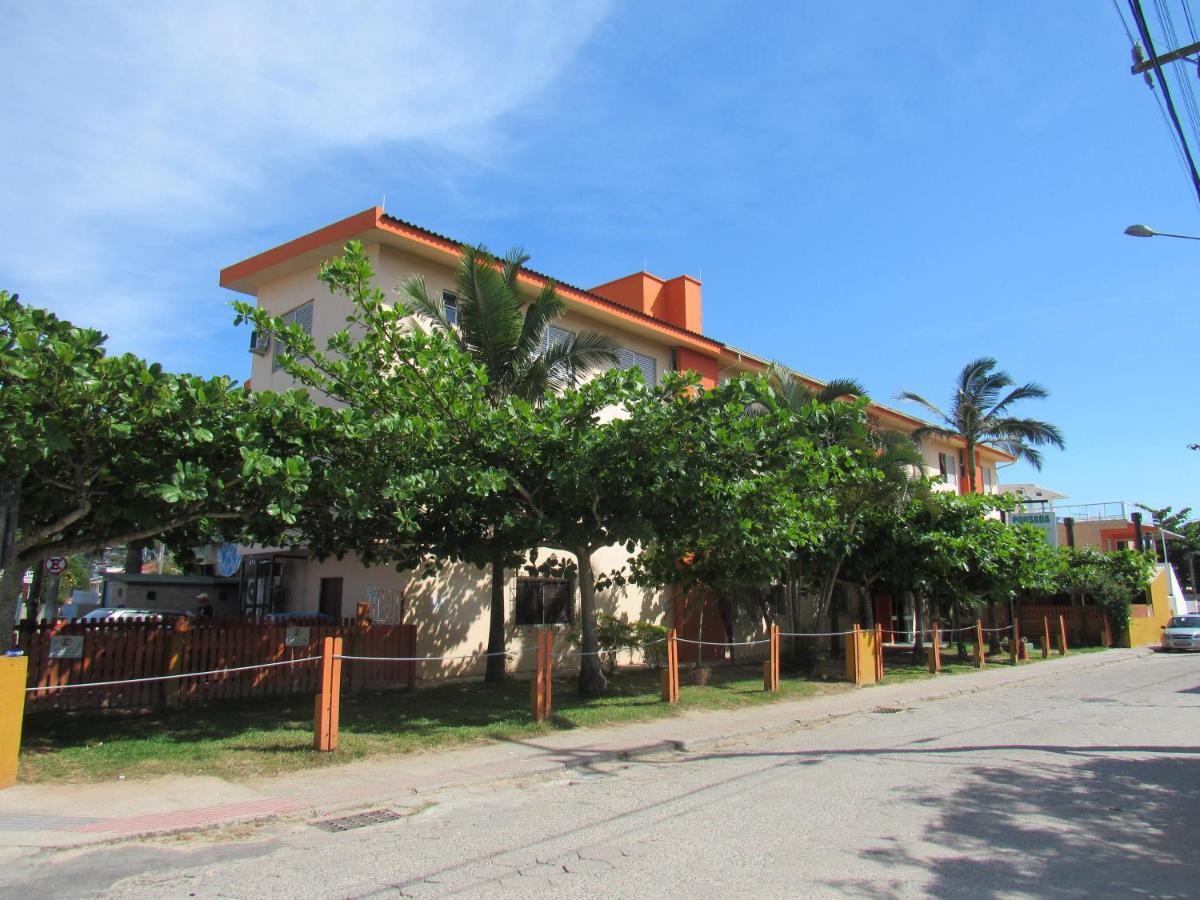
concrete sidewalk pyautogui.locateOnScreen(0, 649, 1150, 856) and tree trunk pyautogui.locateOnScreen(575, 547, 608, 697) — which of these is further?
tree trunk pyautogui.locateOnScreen(575, 547, 608, 697)

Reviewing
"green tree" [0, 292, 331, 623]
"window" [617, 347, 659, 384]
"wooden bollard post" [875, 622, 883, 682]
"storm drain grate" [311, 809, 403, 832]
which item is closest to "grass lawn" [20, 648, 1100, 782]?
"storm drain grate" [311, 809, 403, 832]

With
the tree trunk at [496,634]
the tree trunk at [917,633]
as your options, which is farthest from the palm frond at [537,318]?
the tree trunk at [917,633]

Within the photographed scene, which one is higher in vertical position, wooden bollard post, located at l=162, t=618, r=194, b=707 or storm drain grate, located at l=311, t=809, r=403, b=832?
wooden bollard post, located at l=162, t=618, r=194, b=707

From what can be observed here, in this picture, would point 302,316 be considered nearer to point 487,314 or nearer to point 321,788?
point 487,314

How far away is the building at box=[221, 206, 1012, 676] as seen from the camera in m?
16.7

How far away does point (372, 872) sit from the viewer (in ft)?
19.1

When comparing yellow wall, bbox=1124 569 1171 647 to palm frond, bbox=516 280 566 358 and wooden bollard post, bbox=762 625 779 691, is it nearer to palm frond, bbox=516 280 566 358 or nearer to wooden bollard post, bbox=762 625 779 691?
wooden bollard post, bbox=762 625 779 691

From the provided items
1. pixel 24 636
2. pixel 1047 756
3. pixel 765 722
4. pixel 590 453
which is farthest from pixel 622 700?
pixel 24 636

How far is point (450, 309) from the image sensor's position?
58.2 feet

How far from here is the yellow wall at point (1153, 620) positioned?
110 ft

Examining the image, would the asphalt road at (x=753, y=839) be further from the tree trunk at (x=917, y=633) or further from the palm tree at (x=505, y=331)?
the tree trunk at (x=917, y=633)

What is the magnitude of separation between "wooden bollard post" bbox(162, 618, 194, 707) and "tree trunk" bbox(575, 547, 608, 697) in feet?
19.9

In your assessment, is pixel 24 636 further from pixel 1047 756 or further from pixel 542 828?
pixel 1047 756

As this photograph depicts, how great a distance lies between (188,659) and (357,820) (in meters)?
7.20
